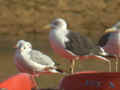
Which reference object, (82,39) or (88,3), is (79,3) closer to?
(88,3)

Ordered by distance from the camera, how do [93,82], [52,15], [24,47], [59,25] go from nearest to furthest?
1. [93,82]
2. [24,47]
3. [59,25]
4. [52,15]

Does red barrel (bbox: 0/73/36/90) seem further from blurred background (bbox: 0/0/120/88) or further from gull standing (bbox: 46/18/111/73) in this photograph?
blurred background (bbox: 0/0/120/88)

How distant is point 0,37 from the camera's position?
1416cm

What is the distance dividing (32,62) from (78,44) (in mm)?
622

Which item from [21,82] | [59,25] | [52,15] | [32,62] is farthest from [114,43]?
[52,15]

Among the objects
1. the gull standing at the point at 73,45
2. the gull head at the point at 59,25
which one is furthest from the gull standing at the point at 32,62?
the gull head at the point at 59,25

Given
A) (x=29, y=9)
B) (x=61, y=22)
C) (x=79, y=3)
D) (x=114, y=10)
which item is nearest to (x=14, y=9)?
(x=29, y=9)

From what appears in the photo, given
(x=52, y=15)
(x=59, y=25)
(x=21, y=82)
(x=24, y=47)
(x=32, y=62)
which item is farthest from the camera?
(x=52, y=15)

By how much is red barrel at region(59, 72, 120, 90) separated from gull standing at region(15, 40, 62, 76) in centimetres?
280

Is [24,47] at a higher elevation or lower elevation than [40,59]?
higher

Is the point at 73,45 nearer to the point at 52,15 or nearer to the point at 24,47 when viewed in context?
the point at 24,47

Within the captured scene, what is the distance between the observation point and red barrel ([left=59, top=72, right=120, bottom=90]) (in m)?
1.36

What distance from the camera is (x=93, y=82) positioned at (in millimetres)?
1377

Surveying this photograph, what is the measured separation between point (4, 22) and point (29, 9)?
158 cm
